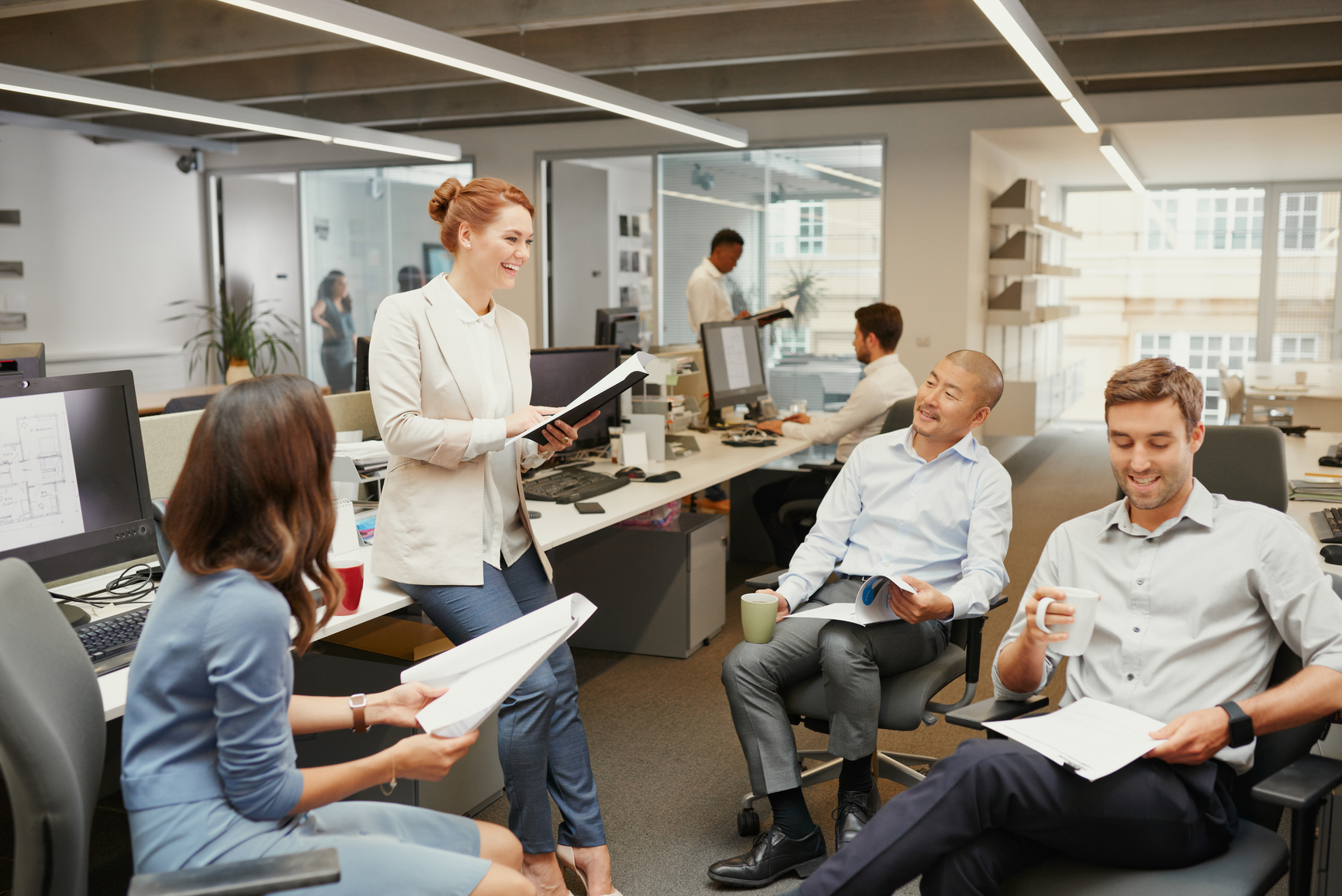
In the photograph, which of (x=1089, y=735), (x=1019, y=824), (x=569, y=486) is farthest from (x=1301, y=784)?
(x=569, y=486)

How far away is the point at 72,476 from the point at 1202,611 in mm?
2093

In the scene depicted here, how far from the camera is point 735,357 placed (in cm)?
508

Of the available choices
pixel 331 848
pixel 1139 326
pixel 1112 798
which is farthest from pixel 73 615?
pixel 1139 326

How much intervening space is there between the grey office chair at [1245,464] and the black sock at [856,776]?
990 millimetres

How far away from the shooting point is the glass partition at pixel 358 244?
30.2ft

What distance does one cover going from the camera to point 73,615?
2029mm

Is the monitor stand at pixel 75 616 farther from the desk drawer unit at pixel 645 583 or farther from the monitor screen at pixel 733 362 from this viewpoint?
the monitor screen at pixel 733 362

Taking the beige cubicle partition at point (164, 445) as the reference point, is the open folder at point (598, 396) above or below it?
above

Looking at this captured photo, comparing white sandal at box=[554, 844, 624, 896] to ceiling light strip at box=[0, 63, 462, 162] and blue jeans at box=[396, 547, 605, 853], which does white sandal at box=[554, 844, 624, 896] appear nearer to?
blue jeans at box=[396, 547, 605, 853]

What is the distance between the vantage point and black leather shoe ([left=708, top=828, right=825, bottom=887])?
2.32 m

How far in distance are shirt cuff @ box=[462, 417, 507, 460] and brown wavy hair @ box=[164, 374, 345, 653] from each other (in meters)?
0.83

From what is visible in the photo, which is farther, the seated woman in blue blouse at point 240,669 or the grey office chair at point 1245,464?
the grey office chair at point 1245,464

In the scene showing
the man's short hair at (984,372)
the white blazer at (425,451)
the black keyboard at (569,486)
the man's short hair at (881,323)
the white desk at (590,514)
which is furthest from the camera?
the man's short hair at (881,323)

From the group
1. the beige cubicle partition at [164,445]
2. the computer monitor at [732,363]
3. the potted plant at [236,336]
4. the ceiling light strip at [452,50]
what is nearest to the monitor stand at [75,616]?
the beige cubicle partition at [164,445]
